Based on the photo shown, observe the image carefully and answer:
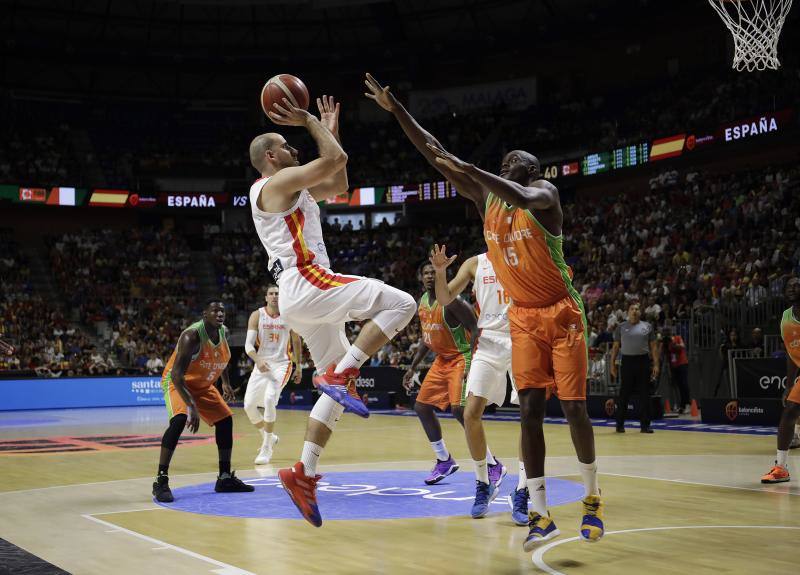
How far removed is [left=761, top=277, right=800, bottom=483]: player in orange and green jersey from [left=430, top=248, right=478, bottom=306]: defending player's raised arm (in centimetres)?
353

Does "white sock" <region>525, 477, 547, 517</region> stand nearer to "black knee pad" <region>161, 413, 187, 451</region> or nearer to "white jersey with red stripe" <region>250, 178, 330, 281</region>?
"white jersey with red stripe" <region>250, 178, 330, 281</region>

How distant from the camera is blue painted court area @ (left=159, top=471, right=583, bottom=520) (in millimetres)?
7199

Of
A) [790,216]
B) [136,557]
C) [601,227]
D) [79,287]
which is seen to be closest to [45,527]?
[136,557]

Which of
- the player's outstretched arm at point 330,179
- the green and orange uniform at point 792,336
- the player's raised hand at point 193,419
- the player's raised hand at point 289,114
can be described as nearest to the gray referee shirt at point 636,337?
the green and orange uniform at point 792,336

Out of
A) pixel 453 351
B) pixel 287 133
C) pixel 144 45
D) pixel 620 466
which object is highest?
pixel 144 45

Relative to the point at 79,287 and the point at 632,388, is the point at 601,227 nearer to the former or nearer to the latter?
the point at 632,388

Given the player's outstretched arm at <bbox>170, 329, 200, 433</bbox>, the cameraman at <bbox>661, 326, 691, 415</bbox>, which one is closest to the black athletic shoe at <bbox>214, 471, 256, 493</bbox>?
the player's outstretched arm at <bbox>170, 329, 200, 433</bbox>

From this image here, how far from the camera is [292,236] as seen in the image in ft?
18.2

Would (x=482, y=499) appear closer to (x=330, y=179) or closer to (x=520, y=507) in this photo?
(x=520, y=507)

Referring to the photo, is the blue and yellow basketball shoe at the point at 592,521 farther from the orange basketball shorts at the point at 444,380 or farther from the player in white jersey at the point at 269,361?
the player in white jersey at the point at 269,361

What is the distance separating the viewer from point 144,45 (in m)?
36.5

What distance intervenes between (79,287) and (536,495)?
3022cm

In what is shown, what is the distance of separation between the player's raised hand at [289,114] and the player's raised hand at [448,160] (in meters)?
0.85

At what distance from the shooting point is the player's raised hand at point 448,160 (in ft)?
17.6
